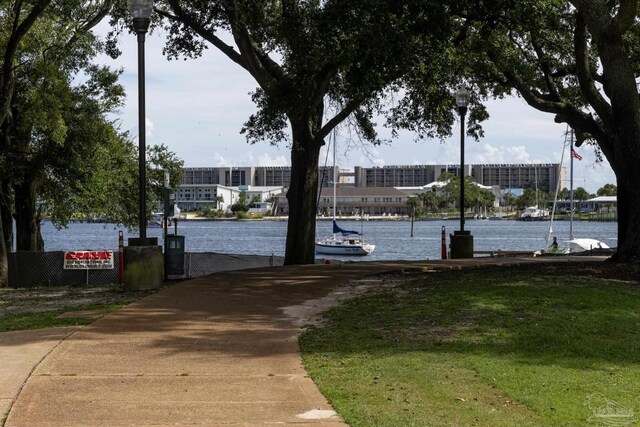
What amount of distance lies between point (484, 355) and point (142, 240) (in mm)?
8342

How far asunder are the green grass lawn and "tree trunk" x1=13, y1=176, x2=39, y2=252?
791 inches

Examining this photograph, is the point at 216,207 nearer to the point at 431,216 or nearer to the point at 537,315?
the point at 431,216

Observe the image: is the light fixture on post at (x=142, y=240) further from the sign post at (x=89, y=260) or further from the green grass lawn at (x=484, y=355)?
the sign post at (x=89, y=260)

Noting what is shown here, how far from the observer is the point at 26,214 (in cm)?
3044

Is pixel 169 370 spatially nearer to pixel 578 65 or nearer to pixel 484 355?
pixel 484 355

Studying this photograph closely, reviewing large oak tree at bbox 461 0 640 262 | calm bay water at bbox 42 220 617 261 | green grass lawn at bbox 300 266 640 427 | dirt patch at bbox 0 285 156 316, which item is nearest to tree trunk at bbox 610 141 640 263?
large oak tree at bbox 461 0 640 262

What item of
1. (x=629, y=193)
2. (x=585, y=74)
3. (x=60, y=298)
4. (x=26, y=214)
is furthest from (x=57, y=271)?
(x=585, y=74)

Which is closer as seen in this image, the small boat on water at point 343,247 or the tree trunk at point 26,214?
the tree trunk at point 26,214

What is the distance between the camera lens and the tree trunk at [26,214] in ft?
97.5

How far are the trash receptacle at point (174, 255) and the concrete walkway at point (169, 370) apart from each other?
4631 mm

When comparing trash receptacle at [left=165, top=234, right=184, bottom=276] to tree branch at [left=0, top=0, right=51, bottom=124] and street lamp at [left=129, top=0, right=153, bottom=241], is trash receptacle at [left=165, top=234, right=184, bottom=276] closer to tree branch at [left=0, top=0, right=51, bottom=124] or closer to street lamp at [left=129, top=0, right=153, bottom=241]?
street lamp at [left=129, top=0, right=153, bottom=241]

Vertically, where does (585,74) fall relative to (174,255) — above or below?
above

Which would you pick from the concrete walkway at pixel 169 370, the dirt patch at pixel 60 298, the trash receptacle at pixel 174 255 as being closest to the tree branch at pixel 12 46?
the dirt patch at pixel 60 298

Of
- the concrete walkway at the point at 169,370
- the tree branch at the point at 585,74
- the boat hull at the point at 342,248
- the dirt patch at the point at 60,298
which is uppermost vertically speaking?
the tree branch at the point at 585,74
